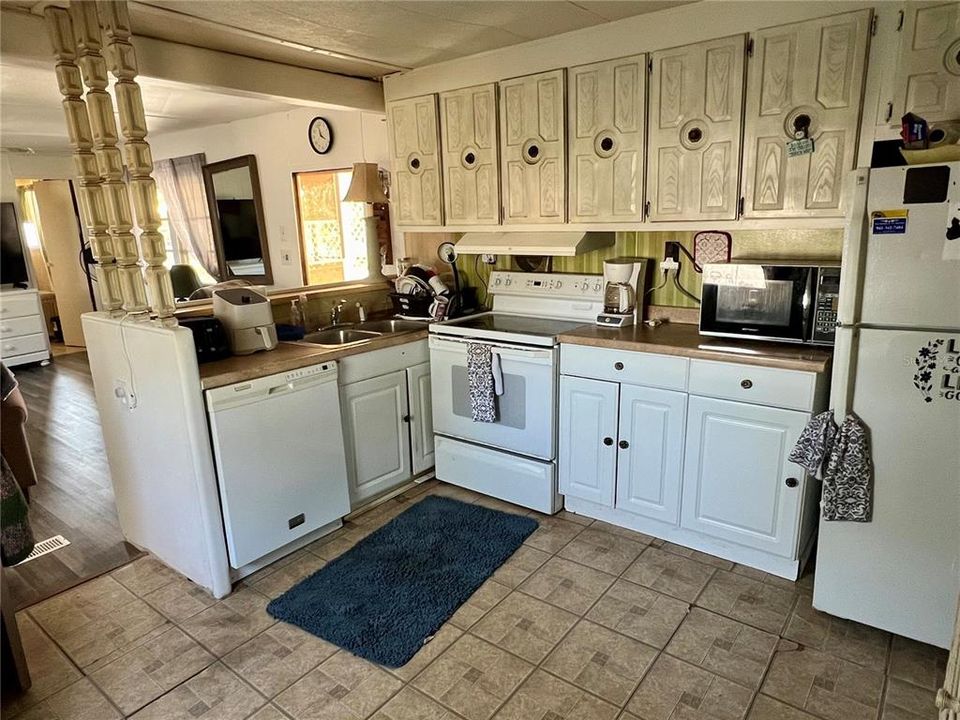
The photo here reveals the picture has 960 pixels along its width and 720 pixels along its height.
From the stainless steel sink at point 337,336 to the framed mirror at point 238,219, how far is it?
2.52 metres

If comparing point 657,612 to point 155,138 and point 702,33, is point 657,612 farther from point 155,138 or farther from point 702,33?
point 155,138

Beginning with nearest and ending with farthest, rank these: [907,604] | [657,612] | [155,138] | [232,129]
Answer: [907,604] < [657,612] < [232,129] < [155,138]

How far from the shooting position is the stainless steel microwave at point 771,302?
7.78 feet

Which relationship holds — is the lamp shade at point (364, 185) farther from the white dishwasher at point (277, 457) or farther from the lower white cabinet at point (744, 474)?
the lower white cabinet at point (744, 474)

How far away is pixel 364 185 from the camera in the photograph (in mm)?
3982

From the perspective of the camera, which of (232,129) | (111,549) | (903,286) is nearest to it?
(903,286)

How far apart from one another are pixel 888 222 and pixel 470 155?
2.08 metres

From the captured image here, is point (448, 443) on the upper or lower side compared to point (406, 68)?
lower

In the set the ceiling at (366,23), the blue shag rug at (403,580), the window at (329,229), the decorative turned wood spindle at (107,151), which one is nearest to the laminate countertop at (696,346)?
the blue shag rug at (403,580)

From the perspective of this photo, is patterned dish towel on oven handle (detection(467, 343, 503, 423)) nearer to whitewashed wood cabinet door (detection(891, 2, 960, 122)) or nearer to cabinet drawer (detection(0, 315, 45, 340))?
whitewashed wood cabinet door (detection(891, 2, 960, 122))

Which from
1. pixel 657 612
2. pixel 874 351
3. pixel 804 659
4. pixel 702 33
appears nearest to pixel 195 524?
pixel 657 612

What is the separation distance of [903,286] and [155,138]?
281 inches

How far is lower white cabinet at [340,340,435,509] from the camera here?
303 cm

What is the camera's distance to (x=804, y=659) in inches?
81.7
